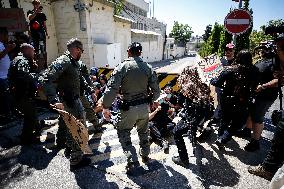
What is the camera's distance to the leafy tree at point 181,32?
75.4m

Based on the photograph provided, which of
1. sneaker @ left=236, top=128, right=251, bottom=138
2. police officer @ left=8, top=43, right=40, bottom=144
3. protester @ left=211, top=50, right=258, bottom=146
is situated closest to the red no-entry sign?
protester @ left=211, top=50, right=258, bottom=146

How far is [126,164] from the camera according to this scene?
13.8 feet

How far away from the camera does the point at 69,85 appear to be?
4.11 m

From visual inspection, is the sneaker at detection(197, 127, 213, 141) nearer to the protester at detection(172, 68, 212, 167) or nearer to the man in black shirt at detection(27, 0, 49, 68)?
the protester at detection(172, 68, 212, 167)

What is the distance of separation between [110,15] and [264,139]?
1547 centimetres

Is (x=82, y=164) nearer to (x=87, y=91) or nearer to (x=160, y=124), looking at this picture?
(x=87, y=91)

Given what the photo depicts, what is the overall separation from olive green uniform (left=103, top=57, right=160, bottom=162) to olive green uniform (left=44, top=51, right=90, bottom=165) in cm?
72

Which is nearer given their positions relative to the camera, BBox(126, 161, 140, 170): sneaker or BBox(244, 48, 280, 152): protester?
BBox(126, 161, 140, 170): sneaker

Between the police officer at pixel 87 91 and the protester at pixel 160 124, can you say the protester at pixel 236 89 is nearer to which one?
the protester at pixel 160 124

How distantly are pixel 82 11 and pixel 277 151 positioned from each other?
13204mm

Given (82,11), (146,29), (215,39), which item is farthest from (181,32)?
(82,11)

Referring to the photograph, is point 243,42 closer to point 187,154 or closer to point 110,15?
point 110,15

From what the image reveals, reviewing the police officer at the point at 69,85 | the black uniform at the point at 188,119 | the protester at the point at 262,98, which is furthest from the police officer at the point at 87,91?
the protester at the point at 262,98

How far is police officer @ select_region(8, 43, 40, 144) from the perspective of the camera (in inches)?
186
